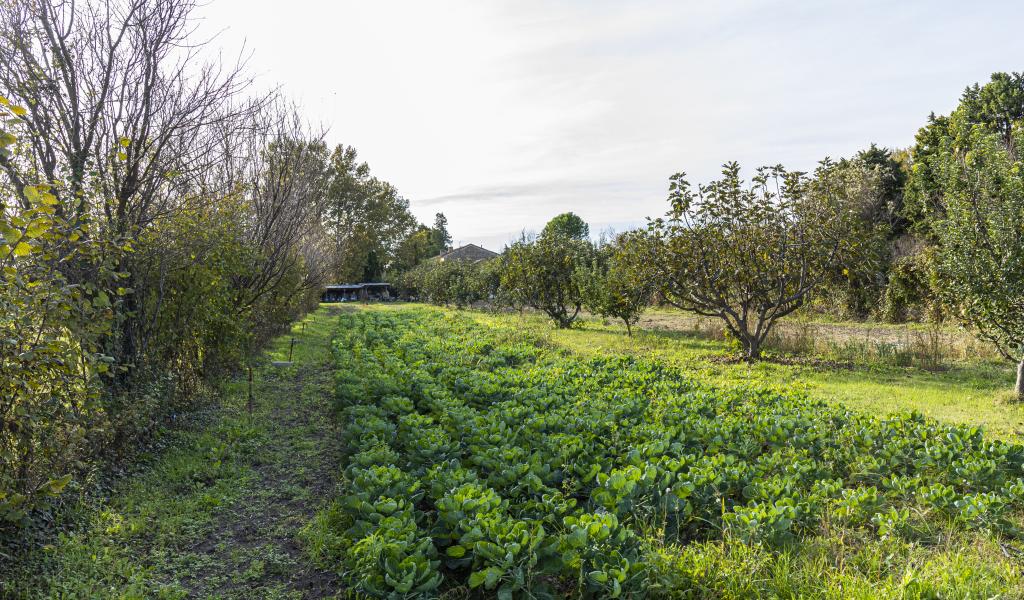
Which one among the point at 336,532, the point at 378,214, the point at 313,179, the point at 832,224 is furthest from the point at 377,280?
the point at 336,532

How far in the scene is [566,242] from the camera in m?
19.8

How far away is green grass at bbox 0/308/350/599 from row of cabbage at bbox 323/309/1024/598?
46cm

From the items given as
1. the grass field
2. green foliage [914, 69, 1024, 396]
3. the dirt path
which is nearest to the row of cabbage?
the grass field

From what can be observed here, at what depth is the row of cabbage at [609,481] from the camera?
323 centimetres

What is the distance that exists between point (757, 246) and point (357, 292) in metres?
43.2

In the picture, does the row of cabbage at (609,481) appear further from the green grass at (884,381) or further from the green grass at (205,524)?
the green grass at (884,381)

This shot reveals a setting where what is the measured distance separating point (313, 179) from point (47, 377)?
8.91 meters

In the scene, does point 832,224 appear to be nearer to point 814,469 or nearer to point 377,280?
point 814,469

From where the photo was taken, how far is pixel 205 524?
173 inches

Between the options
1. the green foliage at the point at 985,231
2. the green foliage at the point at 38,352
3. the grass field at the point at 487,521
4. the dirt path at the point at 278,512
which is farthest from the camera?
the green foliage at the point at 985,231

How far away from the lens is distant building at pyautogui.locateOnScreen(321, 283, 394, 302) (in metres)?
48.1

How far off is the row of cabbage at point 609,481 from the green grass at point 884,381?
1.40m

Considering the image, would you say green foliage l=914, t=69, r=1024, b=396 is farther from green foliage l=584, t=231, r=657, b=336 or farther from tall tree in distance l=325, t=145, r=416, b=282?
tall tree in distance l=325, t=145, r=416, b=282

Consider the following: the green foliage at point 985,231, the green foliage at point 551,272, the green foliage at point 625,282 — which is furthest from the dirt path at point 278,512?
the green foliage at point 551,272
